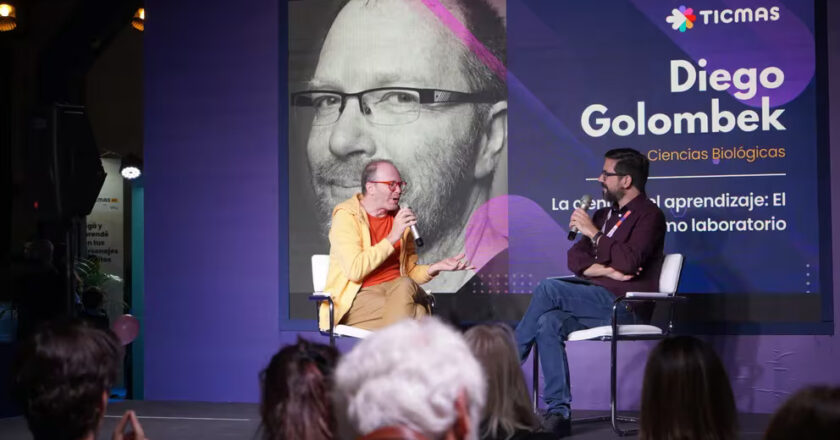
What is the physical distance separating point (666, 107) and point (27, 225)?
3837mm

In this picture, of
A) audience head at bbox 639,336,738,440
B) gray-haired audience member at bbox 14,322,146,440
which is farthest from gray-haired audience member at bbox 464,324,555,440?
gray-haired audience member at bbox 14,322,146,440

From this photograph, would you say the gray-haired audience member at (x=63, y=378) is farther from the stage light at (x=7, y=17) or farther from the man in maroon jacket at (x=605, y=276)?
the stage light at (x=7, y=17)

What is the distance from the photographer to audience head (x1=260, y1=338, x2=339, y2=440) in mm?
1742

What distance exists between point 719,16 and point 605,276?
1720 millimetres

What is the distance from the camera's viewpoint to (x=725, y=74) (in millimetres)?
5328

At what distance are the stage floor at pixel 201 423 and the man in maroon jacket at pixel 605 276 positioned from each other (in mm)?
467

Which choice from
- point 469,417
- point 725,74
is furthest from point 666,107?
point 469,417

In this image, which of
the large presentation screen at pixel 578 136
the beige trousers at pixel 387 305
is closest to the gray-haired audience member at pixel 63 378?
the beige trousers at pixel 387 305

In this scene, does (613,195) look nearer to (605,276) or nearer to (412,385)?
(605,276)

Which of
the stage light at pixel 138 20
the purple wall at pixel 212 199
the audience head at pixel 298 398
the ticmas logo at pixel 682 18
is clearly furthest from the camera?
the stage light at pixel 138 20

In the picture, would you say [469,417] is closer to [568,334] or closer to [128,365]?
[568,334]

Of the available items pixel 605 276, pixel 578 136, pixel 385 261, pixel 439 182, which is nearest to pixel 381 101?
pixel 439 182

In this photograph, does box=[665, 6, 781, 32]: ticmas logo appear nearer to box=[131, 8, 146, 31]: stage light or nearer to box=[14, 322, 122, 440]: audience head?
box=[131, 8, 146, 31]: stage light

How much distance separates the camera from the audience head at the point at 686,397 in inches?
79.8
